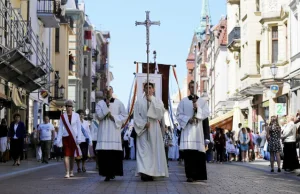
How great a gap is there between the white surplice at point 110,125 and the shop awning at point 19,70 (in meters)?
8.80

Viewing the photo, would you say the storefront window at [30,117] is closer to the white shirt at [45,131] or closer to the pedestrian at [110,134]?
the white shirt at [45,131]

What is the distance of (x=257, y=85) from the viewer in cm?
4284

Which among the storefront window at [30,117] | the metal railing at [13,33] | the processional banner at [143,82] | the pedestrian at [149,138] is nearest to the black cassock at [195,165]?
the pedestrian at [149,138]

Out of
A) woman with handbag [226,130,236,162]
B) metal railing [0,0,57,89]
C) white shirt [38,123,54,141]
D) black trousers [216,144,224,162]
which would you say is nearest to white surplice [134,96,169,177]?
metal railing [0,0,57,89]

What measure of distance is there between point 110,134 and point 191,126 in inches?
76.4

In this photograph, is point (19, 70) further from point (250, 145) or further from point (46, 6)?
point (46, 6)

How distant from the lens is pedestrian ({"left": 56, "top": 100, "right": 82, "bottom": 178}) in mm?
18375

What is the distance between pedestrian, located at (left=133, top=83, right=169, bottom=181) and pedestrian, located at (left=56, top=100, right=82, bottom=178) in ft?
7.82

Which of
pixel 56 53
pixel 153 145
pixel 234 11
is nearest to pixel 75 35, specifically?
pixel 56 53

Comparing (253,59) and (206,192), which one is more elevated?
(253,59)

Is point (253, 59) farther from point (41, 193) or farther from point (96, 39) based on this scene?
point (96, 39)

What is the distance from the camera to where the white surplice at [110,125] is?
17.2 meters

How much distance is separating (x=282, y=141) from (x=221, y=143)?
1174 cm

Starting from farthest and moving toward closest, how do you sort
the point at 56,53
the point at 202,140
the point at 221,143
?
the point at 56,53, the point at 221,143, the point at 202,140
